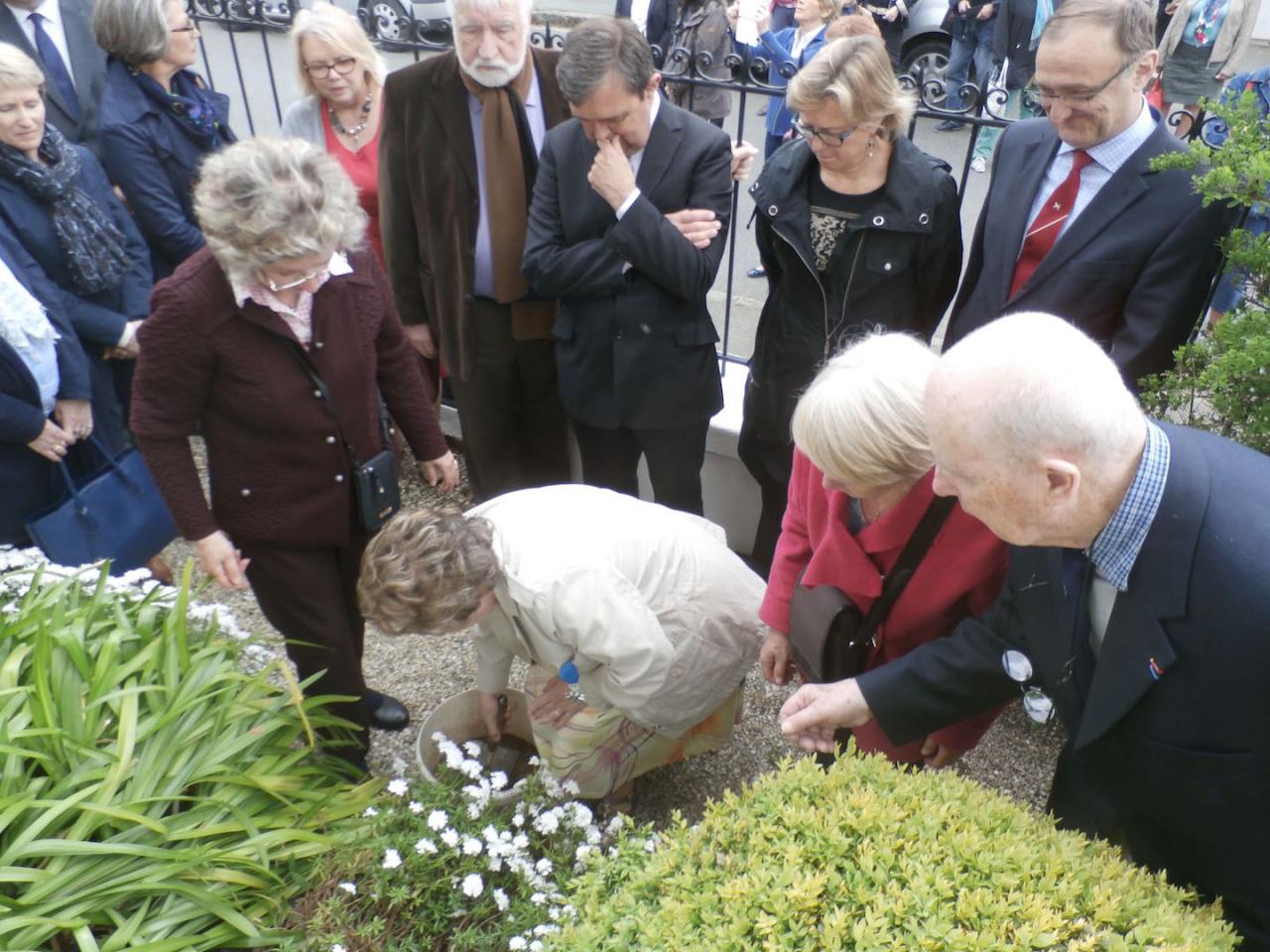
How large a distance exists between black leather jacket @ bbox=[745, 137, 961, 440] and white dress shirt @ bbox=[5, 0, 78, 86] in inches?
124

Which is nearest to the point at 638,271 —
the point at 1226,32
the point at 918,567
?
the point at 918,567

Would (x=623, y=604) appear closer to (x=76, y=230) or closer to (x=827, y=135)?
(x=827, y=135)

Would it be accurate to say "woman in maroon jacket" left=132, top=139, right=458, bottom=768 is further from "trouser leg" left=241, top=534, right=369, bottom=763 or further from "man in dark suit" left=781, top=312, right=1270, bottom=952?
"man in dark suit" left=781, top=312, right=1270, bottom=952

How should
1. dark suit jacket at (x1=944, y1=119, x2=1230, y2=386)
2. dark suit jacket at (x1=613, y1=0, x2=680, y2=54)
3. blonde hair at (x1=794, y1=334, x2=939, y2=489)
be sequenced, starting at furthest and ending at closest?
dark suit jacket at (x1=613, y1=0, x2=680, y2=54), dark suit jacket at (x1=944, y1=119, x2=1230, y2=386), blonde hair at (x1=794, y1=334, x2=939, y2=489)

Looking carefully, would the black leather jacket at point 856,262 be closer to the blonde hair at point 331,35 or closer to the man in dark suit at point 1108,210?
the man in dark suit at point 1108,210

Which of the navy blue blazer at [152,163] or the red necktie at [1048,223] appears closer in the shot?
the red necktie at [1048,223]

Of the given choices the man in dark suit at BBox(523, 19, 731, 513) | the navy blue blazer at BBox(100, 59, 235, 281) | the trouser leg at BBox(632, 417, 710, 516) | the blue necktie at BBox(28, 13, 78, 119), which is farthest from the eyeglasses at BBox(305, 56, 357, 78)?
the trouser leg at BBox(632, 417, 710, 516)

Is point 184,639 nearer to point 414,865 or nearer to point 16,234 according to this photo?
point 414,865

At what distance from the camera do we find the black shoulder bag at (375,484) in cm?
272

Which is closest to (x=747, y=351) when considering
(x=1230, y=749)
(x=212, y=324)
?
(x=212, y=324)

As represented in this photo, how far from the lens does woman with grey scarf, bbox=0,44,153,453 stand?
3.17 meters

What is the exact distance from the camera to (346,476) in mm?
2713

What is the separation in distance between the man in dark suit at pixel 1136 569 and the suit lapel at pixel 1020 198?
124 cm

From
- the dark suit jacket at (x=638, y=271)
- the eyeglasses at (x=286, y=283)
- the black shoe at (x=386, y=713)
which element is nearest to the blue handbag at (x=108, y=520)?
the black shoe at (x=386, y=713)
